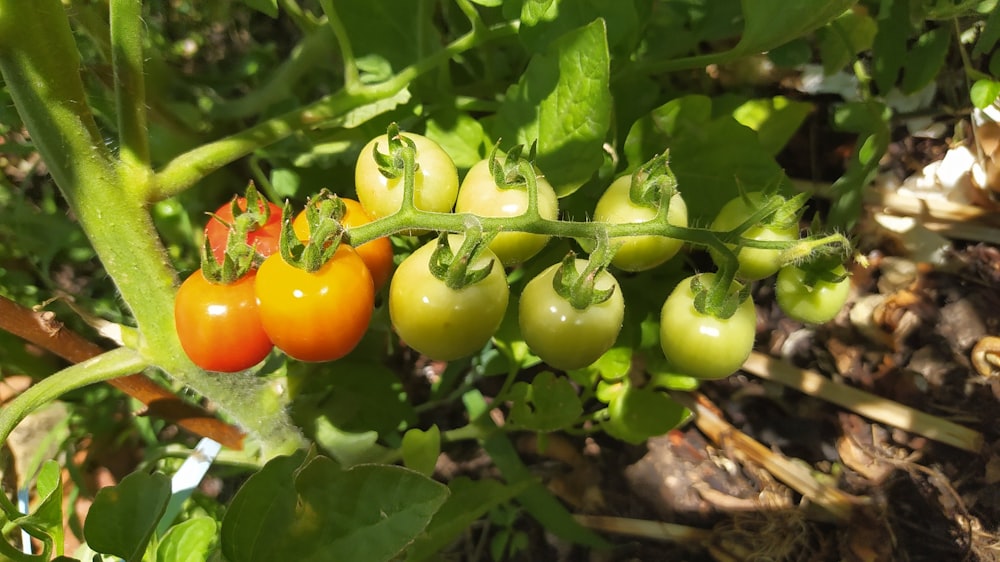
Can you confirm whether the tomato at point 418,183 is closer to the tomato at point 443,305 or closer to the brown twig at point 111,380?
the tomato at point 443,305

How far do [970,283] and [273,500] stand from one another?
Answer: 3.88 ft

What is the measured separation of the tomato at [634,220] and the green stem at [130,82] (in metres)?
0.51

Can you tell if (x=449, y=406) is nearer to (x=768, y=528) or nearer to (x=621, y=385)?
(x=621, y=385)


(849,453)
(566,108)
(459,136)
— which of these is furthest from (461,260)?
(849,453)

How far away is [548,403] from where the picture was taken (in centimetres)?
103

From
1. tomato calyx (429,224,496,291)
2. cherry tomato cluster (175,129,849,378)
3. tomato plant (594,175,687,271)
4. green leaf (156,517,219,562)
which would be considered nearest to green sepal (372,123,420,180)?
cherry tomato cluster (175,129,849,378)

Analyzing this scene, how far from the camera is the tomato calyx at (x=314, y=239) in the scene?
2.29ft

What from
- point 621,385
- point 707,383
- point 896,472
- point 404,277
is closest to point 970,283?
point 896,472

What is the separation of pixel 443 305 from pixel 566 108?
28 cm

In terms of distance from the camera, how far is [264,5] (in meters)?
0.84

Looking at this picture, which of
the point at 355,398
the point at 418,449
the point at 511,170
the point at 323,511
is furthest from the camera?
the point at 355,398

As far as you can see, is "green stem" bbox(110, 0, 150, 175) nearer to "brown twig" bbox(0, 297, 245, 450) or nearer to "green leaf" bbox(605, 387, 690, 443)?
"brown twig" bbox(0, 297, 245, 450)

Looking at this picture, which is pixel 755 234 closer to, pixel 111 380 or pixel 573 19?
pixel 573 19

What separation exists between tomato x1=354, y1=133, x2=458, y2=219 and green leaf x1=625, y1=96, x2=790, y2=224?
0.28m
